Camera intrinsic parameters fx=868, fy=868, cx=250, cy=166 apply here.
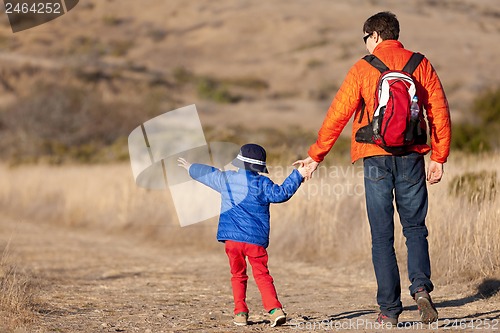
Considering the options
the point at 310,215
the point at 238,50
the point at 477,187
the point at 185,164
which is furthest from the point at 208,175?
the point at 238,50

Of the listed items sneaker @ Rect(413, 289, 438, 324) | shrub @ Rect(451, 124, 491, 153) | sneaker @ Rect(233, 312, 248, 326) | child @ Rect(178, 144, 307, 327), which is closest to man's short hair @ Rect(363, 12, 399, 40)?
child @ Rect(178, 144, 307, 327)

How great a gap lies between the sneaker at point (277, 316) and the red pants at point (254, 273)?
0.03 metres

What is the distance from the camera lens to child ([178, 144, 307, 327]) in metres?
6.27

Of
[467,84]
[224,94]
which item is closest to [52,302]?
[467,84]

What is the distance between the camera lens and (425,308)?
5910mm

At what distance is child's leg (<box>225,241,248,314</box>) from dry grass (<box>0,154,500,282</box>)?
2759mm

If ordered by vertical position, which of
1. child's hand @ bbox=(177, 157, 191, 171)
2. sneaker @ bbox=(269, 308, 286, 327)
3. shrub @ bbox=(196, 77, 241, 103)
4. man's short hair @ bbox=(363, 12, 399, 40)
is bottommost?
shrub @ bbox=(196, 77, 241, 103)

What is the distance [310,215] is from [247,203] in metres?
5.61

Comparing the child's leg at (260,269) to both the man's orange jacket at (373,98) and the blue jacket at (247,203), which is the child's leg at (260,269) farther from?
the man's orange jacket at (373,98)

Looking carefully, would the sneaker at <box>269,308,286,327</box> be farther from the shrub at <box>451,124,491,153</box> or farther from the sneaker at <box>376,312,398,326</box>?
the shrub at <box>451,124,491,153</box>

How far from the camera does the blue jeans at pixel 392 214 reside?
19.6 feet

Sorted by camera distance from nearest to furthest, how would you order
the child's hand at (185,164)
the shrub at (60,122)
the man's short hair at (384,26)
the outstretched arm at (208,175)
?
the man's short hair at (384,26) → the outstretched arm at (208,175) → the child's hand at (185,164) → the shrub at (60,122)

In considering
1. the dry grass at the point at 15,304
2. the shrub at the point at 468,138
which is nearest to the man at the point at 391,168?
the dry grass at the point at 15,304

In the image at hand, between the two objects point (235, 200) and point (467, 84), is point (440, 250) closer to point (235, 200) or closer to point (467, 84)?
point (235, 200)
